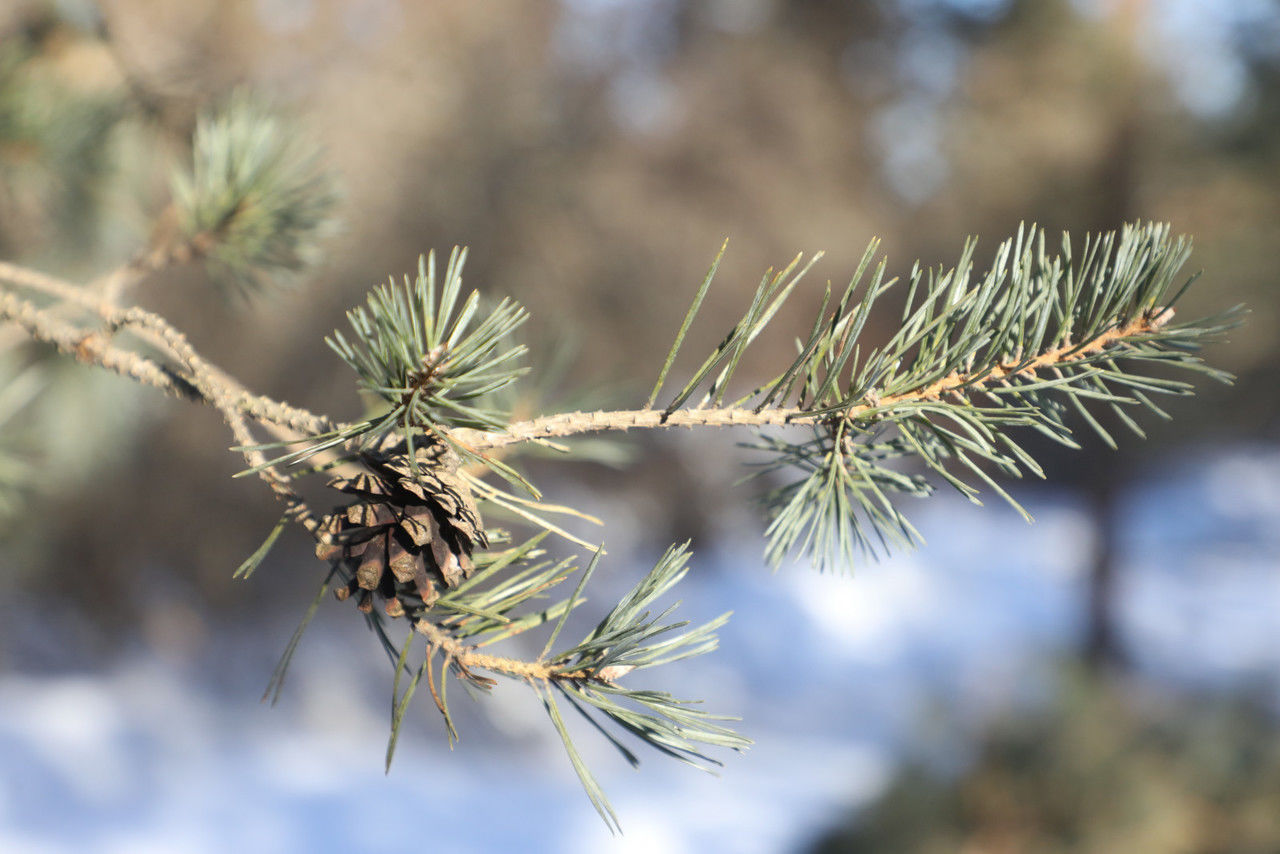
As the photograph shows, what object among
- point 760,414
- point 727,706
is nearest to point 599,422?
point 760,414

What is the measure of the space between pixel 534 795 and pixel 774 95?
145 cm

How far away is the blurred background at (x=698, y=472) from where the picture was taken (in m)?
1.14

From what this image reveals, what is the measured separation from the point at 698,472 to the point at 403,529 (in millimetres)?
1669

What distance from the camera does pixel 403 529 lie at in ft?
0.43

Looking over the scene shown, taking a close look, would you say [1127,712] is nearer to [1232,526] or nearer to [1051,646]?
[1051,646]

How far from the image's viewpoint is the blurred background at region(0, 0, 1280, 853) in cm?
114

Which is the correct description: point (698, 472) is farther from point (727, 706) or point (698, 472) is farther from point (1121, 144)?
point (1121, 144)

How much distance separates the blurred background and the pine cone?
2.49 feet

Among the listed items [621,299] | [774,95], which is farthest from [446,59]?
[774,95]

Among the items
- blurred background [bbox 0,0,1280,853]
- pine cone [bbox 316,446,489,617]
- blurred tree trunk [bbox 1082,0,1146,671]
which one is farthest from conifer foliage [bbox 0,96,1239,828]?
blurred tree trunk [bbox 1082,0,1146,671]

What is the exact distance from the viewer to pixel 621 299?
1.55 meters

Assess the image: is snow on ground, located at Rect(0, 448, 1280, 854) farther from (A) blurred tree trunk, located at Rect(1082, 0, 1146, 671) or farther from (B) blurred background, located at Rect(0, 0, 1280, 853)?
(A) blurred tree trunk, located at Rect(1082, 0, 1146, 671)

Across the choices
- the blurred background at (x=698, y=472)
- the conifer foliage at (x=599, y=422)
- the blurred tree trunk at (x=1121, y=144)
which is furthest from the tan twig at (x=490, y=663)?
the blurred tree trunk at (x=1121, y=144)

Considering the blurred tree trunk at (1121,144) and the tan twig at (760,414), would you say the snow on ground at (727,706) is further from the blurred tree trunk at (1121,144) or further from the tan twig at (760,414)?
the tan twig at (760,414)
